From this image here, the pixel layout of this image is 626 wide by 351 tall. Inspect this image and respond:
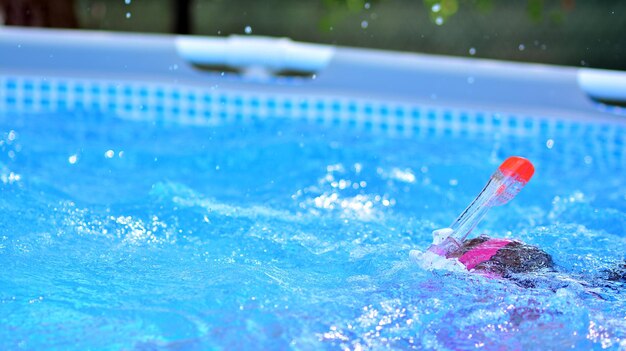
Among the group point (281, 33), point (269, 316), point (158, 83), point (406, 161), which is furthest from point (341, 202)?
point (281, 33)

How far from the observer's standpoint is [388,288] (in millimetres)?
2014

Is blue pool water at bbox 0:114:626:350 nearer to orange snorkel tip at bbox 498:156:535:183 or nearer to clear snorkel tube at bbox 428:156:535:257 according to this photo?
clear snorkel tube at bbox 428:156:535:257

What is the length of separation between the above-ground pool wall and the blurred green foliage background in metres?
1.82

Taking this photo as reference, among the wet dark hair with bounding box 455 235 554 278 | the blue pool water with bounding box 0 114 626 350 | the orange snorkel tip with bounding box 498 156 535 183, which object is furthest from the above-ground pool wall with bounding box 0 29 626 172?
the orange snorkel tip with bounding box 498 156 535 183

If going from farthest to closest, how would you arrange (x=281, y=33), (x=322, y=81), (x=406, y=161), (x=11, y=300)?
(x=281, y=33), (x=322, y=81), (x=406, y=161), (x=11, y=300)

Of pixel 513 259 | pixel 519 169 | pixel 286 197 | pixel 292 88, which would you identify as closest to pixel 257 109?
pixel 292 88

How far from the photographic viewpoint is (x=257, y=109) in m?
3.98

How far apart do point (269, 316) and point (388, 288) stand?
0.31 meters

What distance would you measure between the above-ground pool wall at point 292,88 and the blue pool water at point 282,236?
0.11m

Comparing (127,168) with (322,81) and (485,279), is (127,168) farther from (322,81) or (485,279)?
(485,279)

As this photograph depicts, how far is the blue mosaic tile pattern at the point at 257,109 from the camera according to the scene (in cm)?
382

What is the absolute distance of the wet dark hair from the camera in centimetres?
202

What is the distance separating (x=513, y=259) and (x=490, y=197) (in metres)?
0.18

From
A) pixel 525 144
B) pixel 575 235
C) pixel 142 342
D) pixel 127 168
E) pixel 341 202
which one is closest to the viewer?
pixel 142 342
